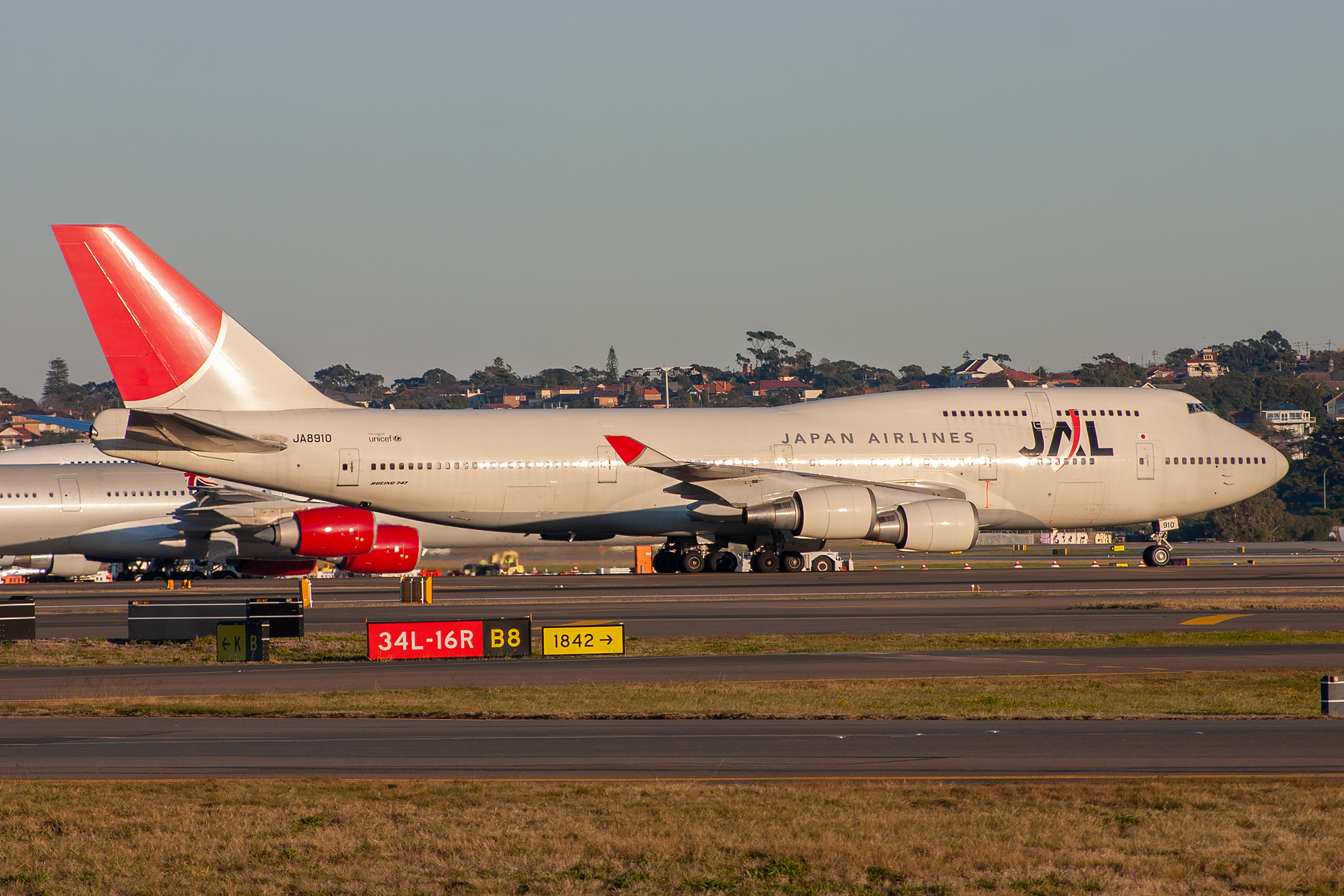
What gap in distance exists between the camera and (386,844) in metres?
10.9

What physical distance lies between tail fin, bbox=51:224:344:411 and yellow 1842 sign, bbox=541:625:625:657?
22510 mm

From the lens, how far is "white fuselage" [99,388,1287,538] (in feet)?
152

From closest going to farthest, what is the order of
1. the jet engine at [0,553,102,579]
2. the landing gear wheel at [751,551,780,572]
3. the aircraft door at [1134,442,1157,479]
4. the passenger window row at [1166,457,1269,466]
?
the landing gear wheel at [751,551,780,572] < the aircraft door at [1134,442,1157,479] < the passenger window row at [1166,457,1269,466] < the jet engine at [0,553,102,579]

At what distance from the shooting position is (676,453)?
4897cm

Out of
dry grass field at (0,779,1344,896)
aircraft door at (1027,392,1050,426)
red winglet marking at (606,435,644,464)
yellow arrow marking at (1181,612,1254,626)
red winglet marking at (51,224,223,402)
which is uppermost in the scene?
red winglet marking at (51,224,223,402)

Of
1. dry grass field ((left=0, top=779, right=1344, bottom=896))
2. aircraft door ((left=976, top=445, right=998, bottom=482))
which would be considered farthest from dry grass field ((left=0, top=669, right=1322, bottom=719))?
aircraft door ((left=976, top=445, right=998, bottom=482))

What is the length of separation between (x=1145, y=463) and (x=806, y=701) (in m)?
35.6

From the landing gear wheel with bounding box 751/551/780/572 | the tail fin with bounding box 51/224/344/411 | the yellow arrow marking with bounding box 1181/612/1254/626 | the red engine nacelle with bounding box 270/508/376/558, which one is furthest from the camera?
the red engine nacelle with bounding box 270/508/376/558

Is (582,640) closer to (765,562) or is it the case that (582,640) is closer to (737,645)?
(737,645)

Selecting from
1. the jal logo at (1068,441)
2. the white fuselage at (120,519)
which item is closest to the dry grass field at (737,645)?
the jal logo at (1068,441)

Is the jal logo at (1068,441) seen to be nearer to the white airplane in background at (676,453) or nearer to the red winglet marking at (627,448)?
the white airplane in background at (676,453)

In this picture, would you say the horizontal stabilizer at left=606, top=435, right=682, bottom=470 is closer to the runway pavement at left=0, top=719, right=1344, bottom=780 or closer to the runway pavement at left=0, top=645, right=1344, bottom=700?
the runway pavement at left=0, top=645, right=1344, bottom=700

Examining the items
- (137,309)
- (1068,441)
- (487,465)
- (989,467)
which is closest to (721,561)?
(487,465)

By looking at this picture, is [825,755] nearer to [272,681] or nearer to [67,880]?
[67,880]
